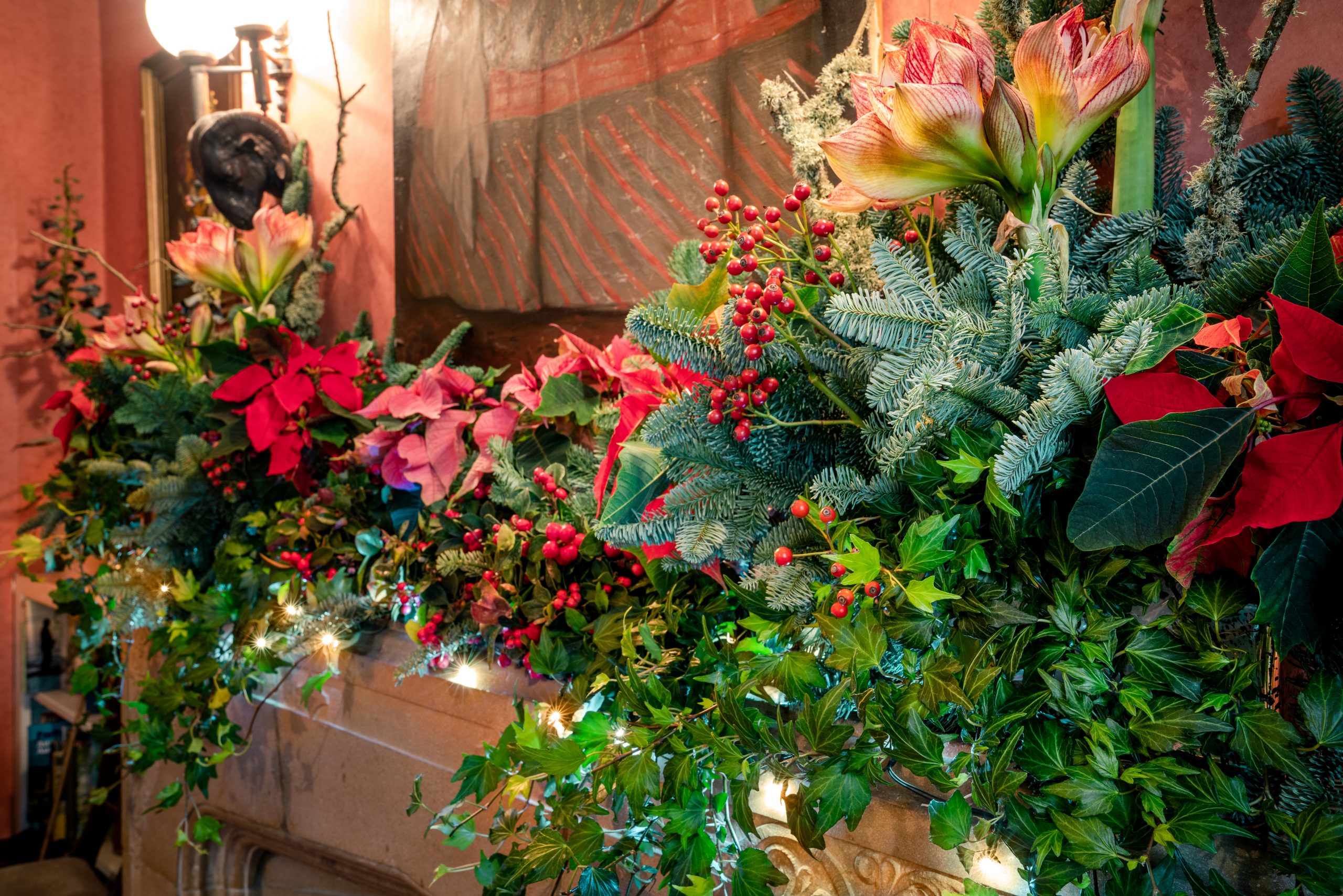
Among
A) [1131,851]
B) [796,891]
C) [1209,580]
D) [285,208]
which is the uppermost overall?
[285,208]

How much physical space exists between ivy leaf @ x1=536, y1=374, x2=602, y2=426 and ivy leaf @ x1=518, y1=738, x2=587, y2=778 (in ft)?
1.14

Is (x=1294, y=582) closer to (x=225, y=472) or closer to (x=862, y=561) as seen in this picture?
(x=862, y=561)

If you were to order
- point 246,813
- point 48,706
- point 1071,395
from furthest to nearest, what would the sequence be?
1. point 48,706
2. point 246,813
3. point 1071,395

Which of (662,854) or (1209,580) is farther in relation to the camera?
(662,854)

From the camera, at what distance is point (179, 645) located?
1.16 m

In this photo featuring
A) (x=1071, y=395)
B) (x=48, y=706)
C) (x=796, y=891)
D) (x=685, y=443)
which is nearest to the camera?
(x=1071, y=395)

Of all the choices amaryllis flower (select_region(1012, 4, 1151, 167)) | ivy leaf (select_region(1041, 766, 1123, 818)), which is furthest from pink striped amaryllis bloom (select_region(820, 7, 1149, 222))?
ivy leaf (select_region(1041, 766, 1123, 818))

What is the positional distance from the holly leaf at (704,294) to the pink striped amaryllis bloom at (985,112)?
0.34 ft

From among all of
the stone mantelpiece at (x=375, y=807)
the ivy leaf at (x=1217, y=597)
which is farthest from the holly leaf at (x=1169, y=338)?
the stone mantelpiece at (x=375, y=807)

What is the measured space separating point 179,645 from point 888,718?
1074 mm

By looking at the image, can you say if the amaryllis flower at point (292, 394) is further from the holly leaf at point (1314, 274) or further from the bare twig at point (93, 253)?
the holly leaf at point (1314, 274)

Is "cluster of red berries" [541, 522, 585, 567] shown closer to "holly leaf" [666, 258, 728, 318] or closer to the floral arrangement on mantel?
the floral arrangement on mantel

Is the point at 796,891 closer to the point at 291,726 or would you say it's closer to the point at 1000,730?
the point at 1000,730

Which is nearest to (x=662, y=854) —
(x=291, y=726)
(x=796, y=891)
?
(x=796, y=891)
